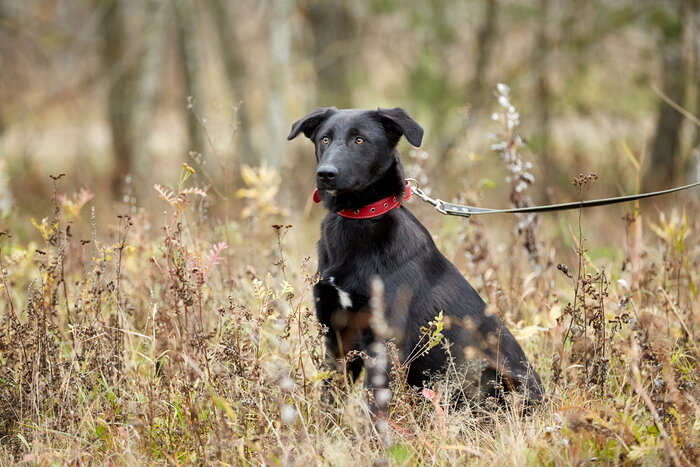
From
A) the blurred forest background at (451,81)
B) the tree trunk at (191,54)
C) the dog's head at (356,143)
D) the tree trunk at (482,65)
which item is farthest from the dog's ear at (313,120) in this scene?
the tree trunk at (482,65)

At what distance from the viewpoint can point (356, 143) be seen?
335 cm

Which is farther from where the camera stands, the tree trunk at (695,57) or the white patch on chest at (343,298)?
the tree trunk at (695,57)

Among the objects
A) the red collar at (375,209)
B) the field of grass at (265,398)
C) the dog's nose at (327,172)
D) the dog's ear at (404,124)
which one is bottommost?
the field of grass at (265,398)

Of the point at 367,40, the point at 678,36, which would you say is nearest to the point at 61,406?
the point at 678,36

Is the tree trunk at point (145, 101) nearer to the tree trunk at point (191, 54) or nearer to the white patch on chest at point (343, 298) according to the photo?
the tree trunk at point (191, 54)

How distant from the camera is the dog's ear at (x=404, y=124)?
3.25 metres

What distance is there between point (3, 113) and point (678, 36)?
8666mm

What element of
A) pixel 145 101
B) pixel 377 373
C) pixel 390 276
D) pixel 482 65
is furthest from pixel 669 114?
pixel 377 373

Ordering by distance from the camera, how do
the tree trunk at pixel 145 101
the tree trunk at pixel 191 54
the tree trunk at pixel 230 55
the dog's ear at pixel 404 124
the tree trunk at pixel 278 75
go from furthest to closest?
1. the tree trunk at pixel 230 55
2. the tree trunk at pixel 145 101
3. the tree trunk at pixel 191 54
4. the tree trunk at pixel 278 75
5. the dog's ear at pixel 404 124

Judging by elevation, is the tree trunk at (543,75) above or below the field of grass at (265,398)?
above

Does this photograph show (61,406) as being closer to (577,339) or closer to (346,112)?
(346,112)

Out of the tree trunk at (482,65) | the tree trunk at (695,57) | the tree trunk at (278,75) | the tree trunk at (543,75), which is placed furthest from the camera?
the tree trunk at (482,65)

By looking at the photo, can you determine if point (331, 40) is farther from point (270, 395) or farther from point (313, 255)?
point (270, 395)

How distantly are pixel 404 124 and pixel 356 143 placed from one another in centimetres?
25
